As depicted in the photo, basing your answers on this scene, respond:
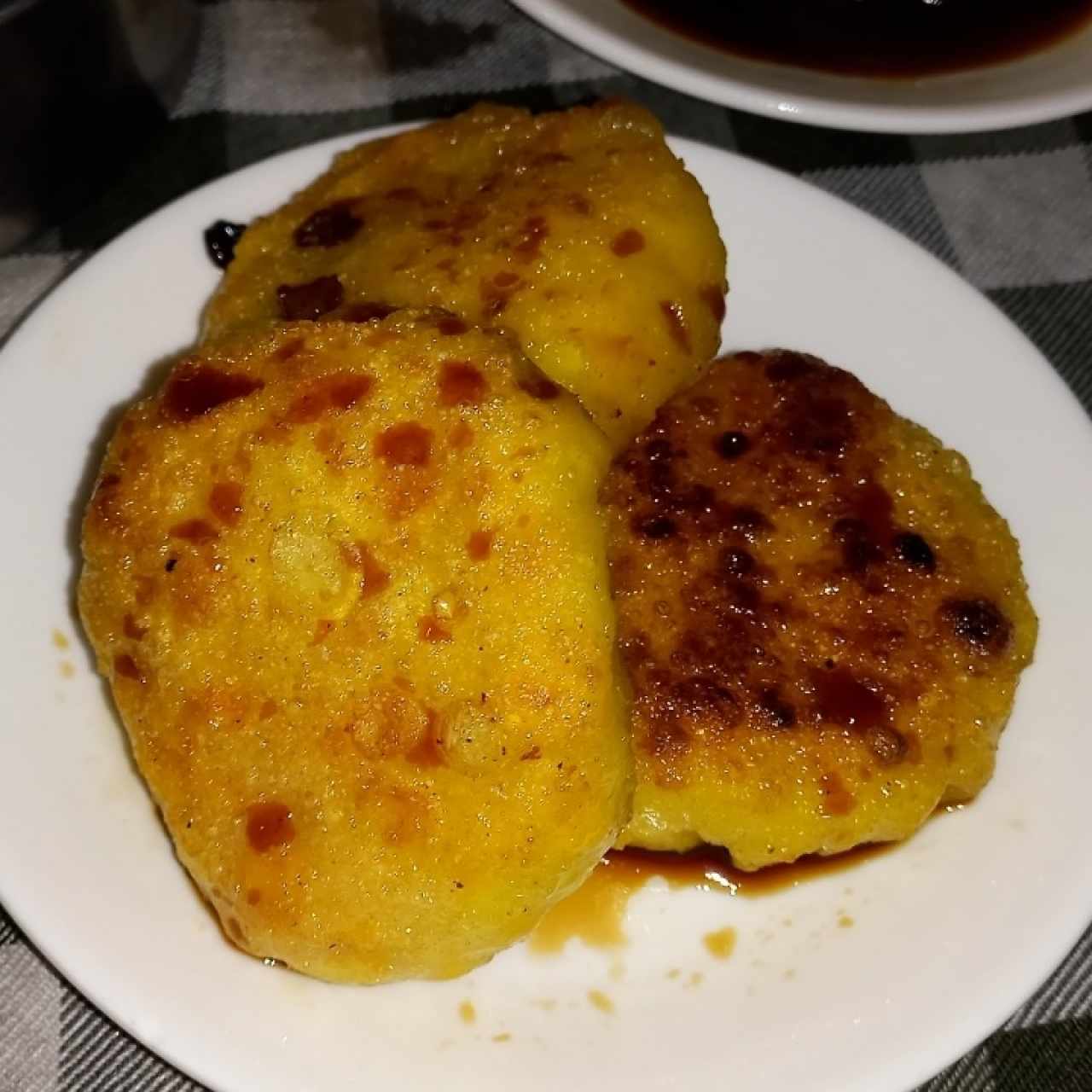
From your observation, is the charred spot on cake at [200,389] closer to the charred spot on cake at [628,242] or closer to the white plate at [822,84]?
the charred spot on cake at [628,242]

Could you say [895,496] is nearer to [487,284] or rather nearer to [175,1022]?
[487,284]

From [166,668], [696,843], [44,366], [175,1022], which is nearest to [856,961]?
[696,843]

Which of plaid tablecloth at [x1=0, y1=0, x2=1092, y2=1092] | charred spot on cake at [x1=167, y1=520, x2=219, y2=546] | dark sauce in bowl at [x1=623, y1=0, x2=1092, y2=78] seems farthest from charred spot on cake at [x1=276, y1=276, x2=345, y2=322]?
dark sauce in bowl at [x1=623, y1=0, x2=1092, y2=78]

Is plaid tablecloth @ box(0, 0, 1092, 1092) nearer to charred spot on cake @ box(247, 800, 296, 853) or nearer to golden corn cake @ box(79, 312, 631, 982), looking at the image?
golden corn cake @ box(79, 312, 631, 982)

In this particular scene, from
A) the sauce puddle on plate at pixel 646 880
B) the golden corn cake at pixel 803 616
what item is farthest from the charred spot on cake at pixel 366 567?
the sauce puddle on plate at pixel 646 880

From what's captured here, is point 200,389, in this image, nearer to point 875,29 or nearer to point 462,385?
point 462,385

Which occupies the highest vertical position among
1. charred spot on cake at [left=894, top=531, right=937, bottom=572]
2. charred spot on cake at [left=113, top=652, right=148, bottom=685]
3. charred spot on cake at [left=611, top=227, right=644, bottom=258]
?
charred spot on cake at [left=611, top=227, right=644, bottom=258]
